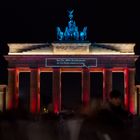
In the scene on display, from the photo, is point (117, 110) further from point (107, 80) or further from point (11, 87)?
point (11, 87)

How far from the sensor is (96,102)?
443 inches

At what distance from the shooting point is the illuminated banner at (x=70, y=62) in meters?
67.1

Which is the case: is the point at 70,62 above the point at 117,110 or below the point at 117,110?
above

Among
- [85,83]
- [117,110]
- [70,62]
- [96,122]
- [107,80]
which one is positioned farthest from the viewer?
[85,83]

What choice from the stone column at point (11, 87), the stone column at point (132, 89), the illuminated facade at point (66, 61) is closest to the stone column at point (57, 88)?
the illuminated facade at point (66, 61)

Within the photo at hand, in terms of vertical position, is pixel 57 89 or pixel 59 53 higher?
pixel 59 53

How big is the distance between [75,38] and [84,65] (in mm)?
3524

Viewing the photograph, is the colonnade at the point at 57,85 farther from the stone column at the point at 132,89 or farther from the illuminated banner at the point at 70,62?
the illuminated banner at the point at 70,62

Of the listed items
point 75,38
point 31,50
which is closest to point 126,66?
point 75,38

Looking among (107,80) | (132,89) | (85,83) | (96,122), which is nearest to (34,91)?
(85,83)

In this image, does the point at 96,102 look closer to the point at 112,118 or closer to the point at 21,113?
the point at 112,118

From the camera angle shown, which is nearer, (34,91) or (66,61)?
(66,61)

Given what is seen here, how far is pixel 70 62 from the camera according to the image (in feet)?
221

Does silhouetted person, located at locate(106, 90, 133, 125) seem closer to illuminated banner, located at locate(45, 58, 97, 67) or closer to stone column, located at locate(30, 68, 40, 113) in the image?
illuminated banner, located at locate(45, 58, 97, 67)
